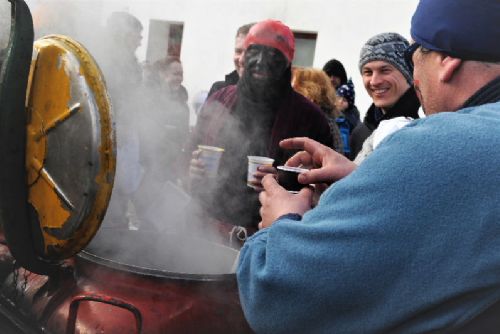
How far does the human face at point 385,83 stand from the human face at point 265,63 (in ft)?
2.12

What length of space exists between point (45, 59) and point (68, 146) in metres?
0.33

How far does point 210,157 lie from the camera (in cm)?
280

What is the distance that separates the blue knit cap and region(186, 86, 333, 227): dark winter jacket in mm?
2024

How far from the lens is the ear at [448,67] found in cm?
126

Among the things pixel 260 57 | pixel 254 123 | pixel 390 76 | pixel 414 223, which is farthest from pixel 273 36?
pixel 414 223

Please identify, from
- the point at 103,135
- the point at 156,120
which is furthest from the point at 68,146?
the point at 156,120

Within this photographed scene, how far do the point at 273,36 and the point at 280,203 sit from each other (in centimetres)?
214

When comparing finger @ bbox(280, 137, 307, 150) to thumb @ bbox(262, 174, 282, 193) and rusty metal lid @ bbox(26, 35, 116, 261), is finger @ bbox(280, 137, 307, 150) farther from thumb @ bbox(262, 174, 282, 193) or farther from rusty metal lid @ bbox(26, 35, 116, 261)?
rusty metal lid @ bbox(26, 35, 116, 261)

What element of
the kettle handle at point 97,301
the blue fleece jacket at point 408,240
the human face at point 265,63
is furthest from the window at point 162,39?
the blue fleece jacket at point 408,240

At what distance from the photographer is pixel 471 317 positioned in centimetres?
107

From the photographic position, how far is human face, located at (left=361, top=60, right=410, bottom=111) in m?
3.36

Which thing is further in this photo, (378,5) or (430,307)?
(378,5)

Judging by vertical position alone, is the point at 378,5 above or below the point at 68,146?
above

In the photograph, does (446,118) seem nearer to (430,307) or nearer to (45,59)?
(430,307)
